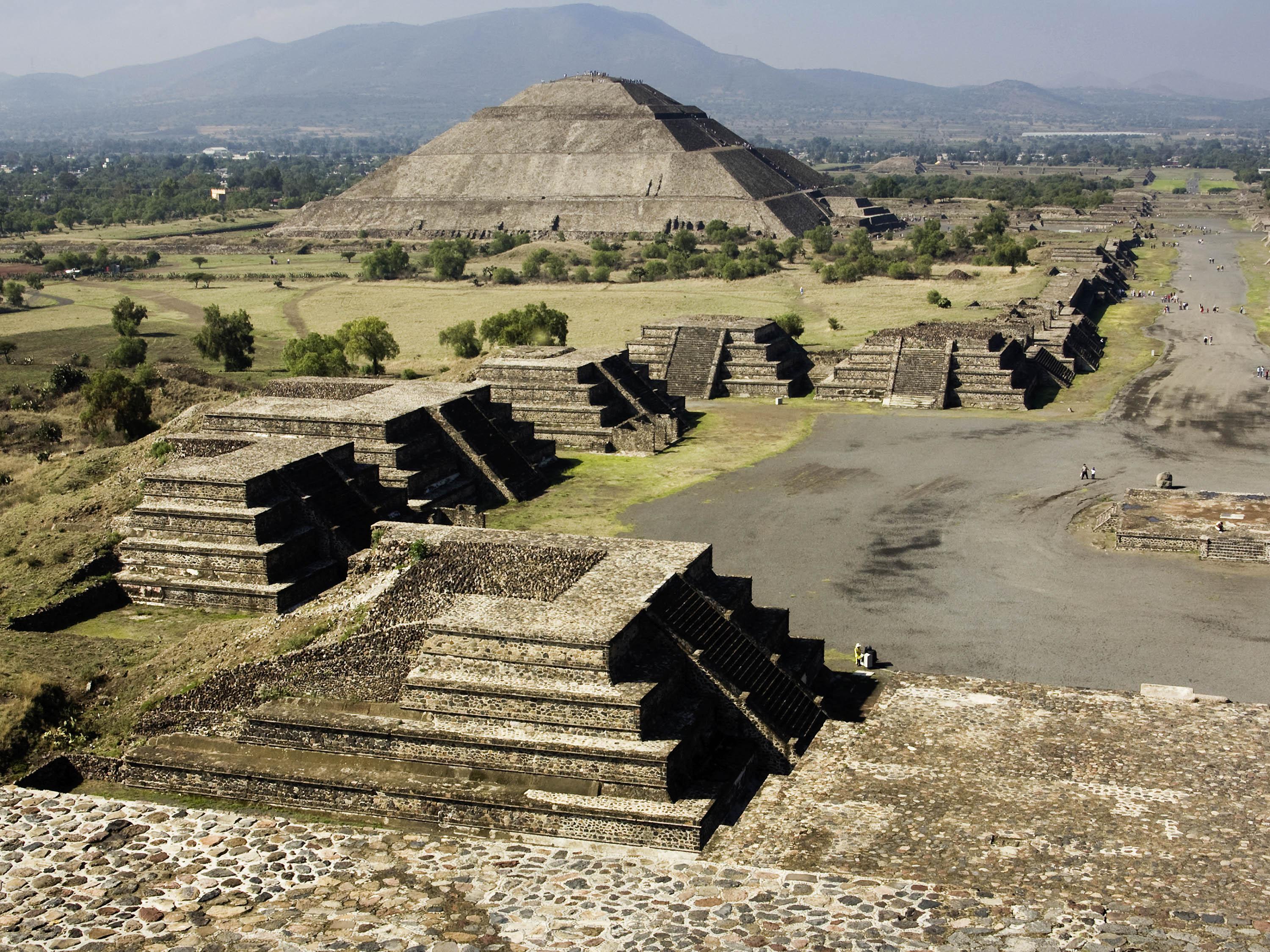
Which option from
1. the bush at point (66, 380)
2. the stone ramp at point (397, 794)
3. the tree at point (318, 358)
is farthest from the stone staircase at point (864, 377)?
the stone ramp at point (397, 794)

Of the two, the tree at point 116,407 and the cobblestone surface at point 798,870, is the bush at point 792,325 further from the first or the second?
the cobblestone surface at point 798,870

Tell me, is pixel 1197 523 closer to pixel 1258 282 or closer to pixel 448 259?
pixel 1258 282

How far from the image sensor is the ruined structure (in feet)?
85.0

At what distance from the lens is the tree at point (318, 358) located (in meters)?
49.8

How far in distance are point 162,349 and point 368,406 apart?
36.0 meters

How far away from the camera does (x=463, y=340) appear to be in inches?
2176

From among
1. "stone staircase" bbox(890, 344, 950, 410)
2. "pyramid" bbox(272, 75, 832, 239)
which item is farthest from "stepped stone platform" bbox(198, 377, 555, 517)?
"pyramid" bbox(272, 75, 832, 239)

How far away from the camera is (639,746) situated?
16.4m

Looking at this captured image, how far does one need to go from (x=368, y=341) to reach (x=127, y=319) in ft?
71.7

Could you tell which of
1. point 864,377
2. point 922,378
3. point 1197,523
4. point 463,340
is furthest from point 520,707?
point 463,340

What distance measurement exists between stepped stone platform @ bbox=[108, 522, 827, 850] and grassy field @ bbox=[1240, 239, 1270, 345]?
49.6m

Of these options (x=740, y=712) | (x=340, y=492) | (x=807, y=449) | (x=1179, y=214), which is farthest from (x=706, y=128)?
(x=740, y=712)

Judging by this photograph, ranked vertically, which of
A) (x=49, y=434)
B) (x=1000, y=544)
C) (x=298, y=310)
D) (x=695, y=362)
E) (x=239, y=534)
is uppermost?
(x=695, y=362)

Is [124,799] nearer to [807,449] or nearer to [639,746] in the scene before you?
[639,746]
